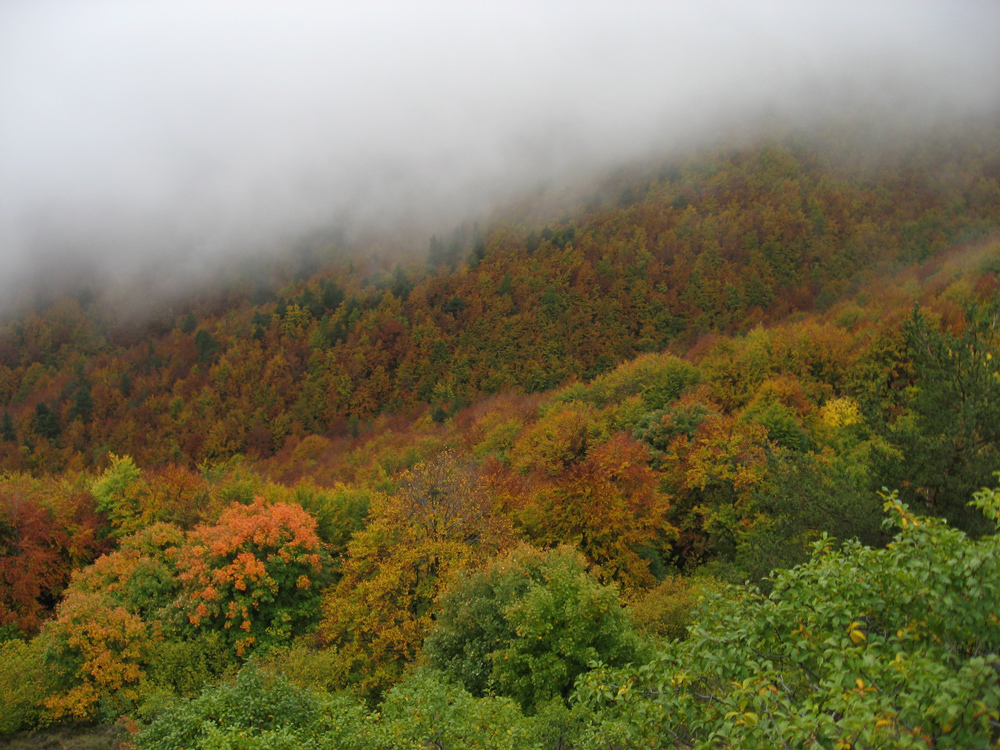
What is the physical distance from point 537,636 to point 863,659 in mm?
11949

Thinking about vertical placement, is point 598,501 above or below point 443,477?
below

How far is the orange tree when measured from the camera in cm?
2608

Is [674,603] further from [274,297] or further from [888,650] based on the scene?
[274,297]

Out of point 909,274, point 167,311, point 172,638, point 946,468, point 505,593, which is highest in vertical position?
point 167,311

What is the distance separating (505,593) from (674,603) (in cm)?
615

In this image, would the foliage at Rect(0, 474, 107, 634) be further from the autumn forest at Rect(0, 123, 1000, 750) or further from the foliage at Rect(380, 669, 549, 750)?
the foliage at Rect(380, 669, 549, 750)

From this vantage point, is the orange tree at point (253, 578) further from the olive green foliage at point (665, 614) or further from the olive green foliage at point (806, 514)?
the olive green foliage at point (806, 514)

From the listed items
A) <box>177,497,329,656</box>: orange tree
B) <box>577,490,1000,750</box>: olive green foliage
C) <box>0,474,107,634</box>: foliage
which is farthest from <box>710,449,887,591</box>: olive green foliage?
<box>0,474,107,634</box>: foliage

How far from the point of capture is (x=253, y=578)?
86.8 ft

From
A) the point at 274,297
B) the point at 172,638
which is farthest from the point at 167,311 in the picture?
the point at 172,638

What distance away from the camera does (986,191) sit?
121062 millimetres

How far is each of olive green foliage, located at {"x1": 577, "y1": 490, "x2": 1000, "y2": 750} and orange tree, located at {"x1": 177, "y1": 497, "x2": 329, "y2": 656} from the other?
22.6m

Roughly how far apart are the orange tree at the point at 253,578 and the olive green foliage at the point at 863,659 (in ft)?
74.1

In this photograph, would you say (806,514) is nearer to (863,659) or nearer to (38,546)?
(863,659)
